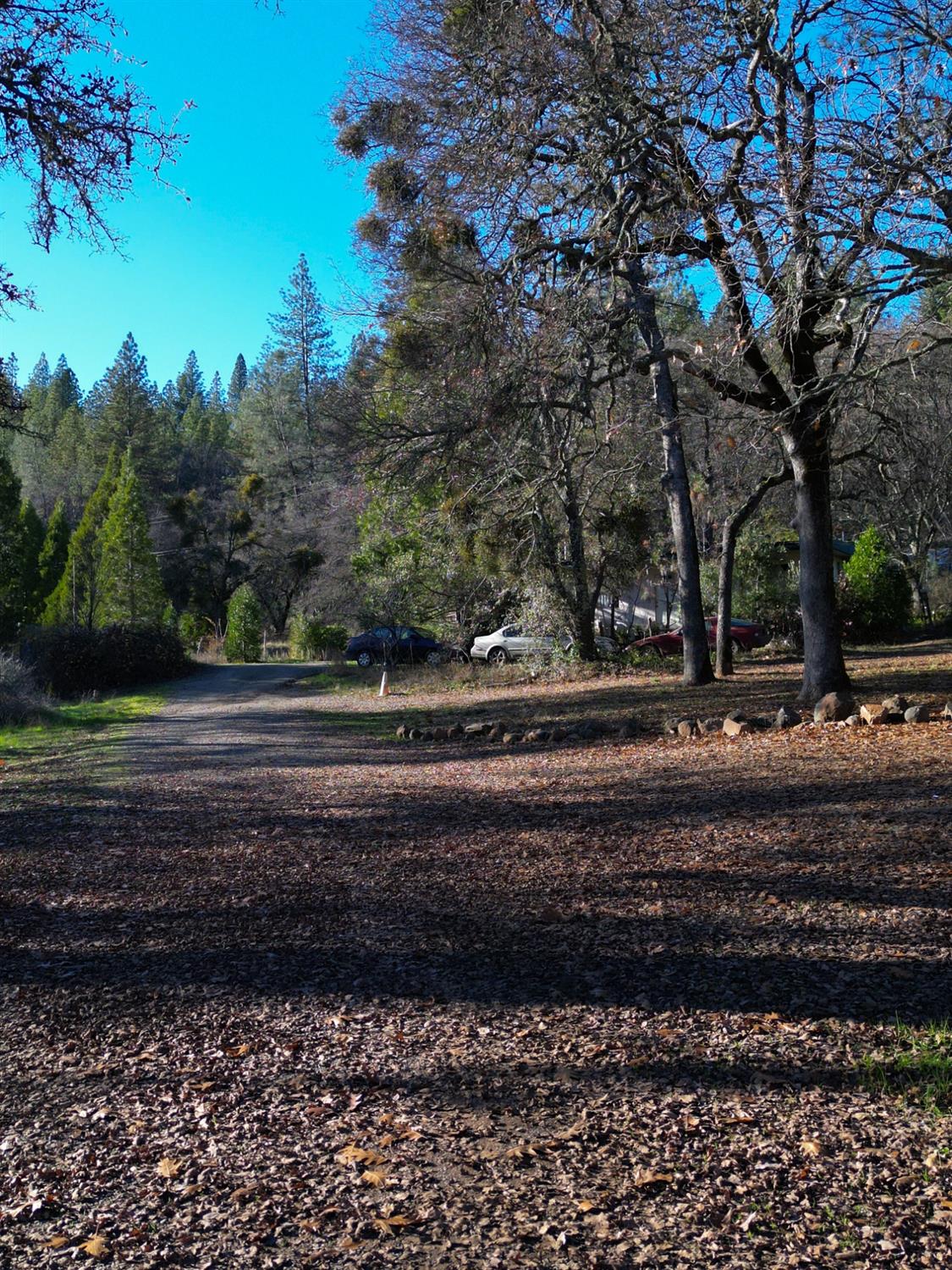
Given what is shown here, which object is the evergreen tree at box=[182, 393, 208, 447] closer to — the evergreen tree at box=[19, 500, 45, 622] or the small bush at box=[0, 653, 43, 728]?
the evergreen tree at box=[19, 500, 45, 622]

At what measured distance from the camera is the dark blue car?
87.9ft

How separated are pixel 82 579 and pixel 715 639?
73.7 ft

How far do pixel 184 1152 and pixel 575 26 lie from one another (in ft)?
31.3

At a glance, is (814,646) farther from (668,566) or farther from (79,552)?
(79,552)

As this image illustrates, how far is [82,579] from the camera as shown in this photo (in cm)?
3481

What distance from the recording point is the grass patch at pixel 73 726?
13.1m

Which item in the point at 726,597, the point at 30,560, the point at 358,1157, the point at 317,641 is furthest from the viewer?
the point at 30,560

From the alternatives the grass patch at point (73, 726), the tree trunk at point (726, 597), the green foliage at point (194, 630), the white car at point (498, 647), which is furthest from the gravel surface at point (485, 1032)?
the green foliage at point (194, 630)

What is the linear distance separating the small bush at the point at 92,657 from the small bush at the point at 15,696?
14.1 feet

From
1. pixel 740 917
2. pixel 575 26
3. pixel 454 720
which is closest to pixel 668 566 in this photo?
pixel 454 720

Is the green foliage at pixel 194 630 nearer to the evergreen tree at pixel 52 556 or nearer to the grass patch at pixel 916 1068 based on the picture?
the evergreen tree at pixel 52 556

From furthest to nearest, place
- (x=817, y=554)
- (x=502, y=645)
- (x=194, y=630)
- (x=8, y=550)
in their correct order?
(x=194, y=630), (x=8, y=550), (x=502, y=645), (x=817, y=554)

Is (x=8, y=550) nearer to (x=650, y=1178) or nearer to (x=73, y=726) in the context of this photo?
(x=73, y=726)

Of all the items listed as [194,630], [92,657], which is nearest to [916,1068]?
[92,657]
